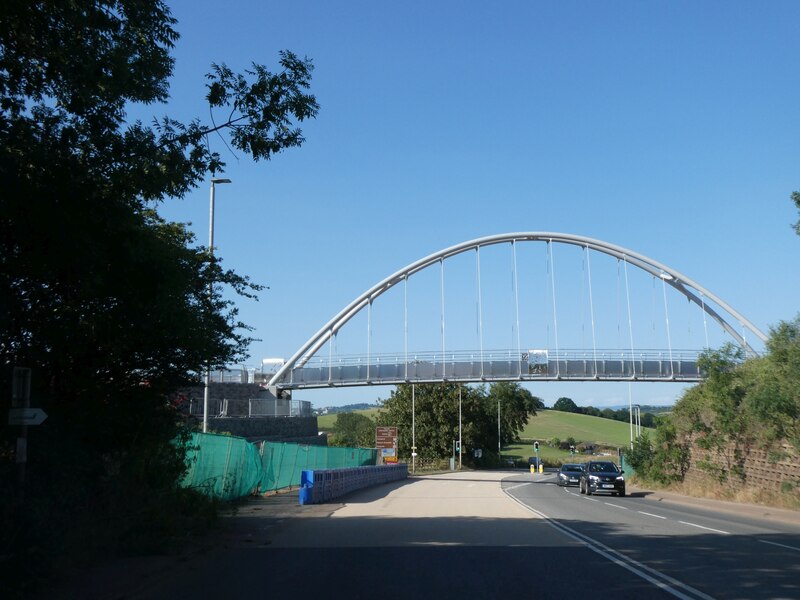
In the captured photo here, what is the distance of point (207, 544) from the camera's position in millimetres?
13648

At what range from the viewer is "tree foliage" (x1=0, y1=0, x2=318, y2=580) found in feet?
32.0

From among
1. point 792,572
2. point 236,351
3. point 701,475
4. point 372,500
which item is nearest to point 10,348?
point 236,351

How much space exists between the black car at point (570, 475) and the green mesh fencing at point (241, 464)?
17.6 meters

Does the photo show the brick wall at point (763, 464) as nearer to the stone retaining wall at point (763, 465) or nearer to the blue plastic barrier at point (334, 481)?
the stone retaining wall at point (763, 465)

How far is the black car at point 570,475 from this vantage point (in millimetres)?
48103

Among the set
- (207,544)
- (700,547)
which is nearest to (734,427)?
(700,547)

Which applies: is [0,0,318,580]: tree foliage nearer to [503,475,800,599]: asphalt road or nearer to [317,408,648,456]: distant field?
[503,475,800,599]: asphalt road

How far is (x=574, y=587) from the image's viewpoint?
967cm

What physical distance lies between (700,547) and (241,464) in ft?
46.7

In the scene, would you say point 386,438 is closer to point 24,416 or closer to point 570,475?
point 570,475

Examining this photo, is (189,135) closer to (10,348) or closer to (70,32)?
(70,32)

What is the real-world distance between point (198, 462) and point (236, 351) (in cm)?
486

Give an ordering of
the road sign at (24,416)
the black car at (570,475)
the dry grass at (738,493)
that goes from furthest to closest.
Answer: the black car at (570,475), the dry grass at (738,493), the road sign at (24,416)

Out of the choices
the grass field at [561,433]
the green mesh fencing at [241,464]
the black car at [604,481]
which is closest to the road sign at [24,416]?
the green mesh fencing at [241,464]
